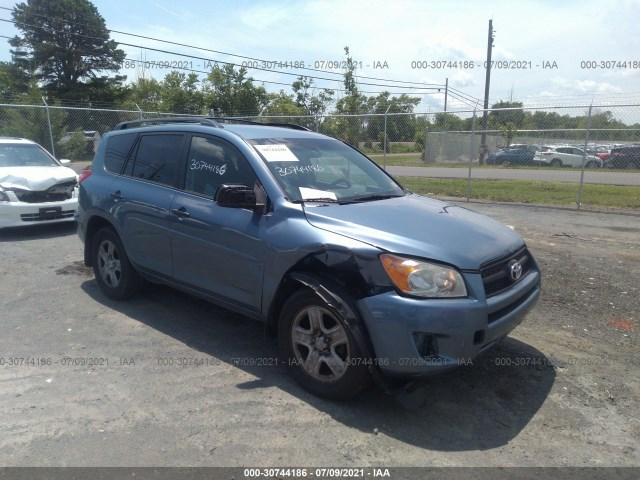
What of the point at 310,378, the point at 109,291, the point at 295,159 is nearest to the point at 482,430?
the point at 310,378

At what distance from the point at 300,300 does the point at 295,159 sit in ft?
4.35

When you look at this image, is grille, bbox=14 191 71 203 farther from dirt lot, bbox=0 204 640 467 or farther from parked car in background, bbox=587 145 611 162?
parked car in background, bbox=587 145 611 162

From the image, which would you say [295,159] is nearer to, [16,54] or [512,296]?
[512,296]

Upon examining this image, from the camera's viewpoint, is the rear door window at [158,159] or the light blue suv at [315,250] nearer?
the light blue suv at [315,250]

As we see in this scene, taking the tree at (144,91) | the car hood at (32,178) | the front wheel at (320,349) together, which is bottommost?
the front wheel at (320,349)

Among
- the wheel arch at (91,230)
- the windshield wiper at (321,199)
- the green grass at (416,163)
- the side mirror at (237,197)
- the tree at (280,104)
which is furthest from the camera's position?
the tree at (280,104)

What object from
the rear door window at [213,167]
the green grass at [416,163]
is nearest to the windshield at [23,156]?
the rear door window at [213,167]

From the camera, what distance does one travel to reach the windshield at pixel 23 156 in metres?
9.11

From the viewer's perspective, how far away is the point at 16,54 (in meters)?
42.6

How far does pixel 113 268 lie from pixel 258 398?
264 centimetres

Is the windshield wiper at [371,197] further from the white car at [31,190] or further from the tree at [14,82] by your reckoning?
the tree at [14,82]

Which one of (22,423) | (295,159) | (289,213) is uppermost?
(295,159)

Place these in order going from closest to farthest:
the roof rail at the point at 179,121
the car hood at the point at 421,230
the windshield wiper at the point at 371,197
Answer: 1. the car hood at the point at 421,230
2. the windshield wiper at the point at 371,197
3. the roof rail at the point at 179,121

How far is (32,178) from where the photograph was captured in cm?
853
